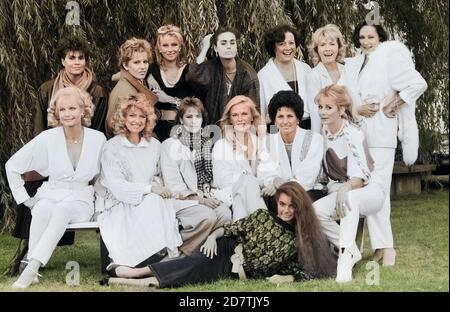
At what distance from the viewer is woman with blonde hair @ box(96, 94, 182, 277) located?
219 inches

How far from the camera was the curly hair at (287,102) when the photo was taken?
227 inches

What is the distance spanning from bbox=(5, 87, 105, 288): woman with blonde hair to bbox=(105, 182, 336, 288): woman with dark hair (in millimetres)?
612

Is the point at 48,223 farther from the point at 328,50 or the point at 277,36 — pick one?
the point at 328,50

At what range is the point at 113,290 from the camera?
17.6 feet

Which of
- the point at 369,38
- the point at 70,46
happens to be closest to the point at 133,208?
Answer: the point at 70,46

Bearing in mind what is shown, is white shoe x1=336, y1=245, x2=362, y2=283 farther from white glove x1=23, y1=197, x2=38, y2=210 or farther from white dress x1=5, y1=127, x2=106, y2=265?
white glove x1=23, y1=197, x2=38, y2=210

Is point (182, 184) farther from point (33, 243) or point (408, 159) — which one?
point (408, 159)

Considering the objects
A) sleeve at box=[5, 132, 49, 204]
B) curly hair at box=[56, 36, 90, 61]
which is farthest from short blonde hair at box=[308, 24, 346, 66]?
sleeve at box=[5, 132, 49, 204]

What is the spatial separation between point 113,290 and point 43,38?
236 cm

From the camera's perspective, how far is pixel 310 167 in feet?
18.9

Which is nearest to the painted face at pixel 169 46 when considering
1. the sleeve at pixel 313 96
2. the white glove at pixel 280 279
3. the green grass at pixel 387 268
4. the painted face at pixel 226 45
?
the painted face at pixel 226 45

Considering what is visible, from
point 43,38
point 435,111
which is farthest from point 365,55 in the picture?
point 435,111

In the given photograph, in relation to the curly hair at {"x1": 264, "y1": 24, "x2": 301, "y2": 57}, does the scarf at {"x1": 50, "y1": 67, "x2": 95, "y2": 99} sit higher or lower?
lower

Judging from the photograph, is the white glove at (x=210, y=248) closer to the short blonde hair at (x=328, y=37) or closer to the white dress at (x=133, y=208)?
the white dress at (x=133, y=208)
